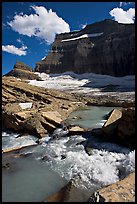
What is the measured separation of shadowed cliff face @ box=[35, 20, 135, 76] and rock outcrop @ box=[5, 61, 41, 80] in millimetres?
8145

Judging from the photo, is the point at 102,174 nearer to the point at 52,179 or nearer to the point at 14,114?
the point at 52,179

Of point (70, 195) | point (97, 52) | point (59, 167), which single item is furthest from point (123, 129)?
point (97, 52)

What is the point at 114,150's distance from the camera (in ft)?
28.8

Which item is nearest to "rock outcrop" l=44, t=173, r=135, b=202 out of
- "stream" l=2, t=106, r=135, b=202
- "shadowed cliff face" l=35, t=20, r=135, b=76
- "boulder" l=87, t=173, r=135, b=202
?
"boulder" l=87, t=173, r=135, b=202

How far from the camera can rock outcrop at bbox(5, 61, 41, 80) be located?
80625 mm

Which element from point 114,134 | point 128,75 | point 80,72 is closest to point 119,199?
point 114,134

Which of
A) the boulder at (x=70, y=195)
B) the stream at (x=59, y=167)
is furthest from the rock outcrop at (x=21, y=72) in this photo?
the boulder at (x=70, y=195)

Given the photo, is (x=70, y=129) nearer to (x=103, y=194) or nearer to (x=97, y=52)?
(x=103, y=194)

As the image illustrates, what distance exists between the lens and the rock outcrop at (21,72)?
265 ft

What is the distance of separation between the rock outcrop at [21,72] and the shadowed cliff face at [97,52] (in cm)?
814

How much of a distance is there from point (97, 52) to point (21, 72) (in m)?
A: 28.2

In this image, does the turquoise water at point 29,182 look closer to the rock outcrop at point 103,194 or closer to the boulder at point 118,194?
the rock outcrop at point 103,194

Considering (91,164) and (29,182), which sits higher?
(91,164)

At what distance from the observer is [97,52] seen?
8606 cm
